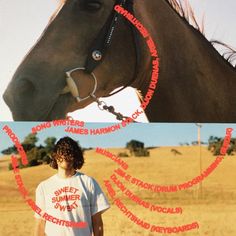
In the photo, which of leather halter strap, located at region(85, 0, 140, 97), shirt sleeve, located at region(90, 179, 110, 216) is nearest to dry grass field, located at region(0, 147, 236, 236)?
shirt sleeve, located at region(90, 179, 110, 216)

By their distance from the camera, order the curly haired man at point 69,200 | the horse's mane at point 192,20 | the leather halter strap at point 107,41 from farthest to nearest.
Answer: the horse's mane at point 192,20 < the leather halter strap at point 107,41 < the curly haired man at point 69,200

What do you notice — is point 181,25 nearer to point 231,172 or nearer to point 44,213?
point 231,172

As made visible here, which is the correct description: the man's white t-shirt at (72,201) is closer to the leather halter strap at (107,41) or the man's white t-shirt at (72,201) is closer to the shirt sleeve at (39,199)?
the shirt sleeve at (39,199)

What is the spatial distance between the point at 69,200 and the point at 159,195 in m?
0.52

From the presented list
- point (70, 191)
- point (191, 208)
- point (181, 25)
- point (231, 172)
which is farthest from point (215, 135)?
point (70, 191)

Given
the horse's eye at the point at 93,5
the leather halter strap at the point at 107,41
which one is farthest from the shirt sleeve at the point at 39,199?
the horse's eye at the point at 93,5

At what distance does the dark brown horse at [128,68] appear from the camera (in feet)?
9.64

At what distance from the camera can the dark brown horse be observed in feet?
9.64

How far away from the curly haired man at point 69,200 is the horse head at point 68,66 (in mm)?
233

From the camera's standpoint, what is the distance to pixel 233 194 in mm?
3186

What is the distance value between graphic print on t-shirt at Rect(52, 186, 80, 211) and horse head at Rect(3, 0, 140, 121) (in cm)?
39

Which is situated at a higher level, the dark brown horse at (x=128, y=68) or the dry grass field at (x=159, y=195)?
the dark brown horse at (x=128, y=68)

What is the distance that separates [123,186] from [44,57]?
80 centimetres

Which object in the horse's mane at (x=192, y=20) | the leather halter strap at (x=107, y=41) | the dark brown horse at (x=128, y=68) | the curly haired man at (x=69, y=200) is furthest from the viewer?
the horse's mane at (x=192, y=20)
